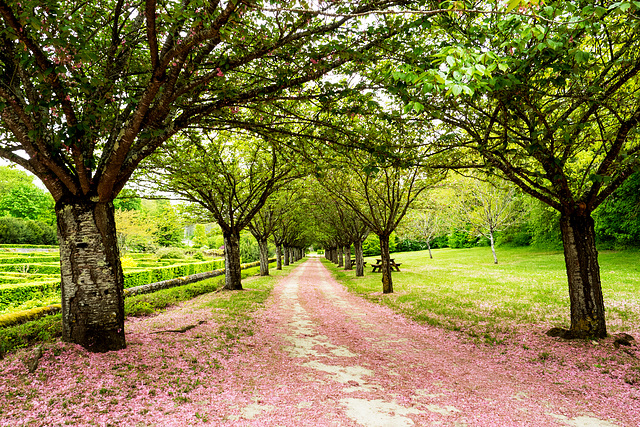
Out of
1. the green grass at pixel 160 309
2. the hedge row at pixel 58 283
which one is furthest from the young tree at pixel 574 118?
the hedge row at pixel 58 283

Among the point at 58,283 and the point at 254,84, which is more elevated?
the point at 254,84

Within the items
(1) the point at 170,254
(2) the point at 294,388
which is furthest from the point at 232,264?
(1) the point at 170,254

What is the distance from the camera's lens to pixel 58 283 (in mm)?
12172

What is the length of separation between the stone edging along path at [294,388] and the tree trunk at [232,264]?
327 inches

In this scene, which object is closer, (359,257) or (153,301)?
(153,301)

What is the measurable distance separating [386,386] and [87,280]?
17.3 ft

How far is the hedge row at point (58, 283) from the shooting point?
34.1 feet

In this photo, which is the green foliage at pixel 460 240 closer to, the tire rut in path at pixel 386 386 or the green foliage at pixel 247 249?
the green foliage at pixel 247 249

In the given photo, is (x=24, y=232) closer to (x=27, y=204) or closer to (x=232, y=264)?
(x=27, y=204)

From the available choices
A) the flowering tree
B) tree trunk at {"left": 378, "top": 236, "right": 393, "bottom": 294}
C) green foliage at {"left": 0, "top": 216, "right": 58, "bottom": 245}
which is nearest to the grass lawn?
tree trunk at {"left": 378, "top": 236, "right": 393, "bottom": 294}

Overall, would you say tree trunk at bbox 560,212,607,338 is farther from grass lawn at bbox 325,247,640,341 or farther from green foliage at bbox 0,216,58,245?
green foliage at bbox 0,216,58,245

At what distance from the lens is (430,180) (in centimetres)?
1264

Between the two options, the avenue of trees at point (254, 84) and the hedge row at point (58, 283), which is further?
the hedge row at point (58, 283)

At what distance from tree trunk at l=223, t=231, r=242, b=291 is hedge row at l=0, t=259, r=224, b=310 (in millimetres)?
4728
